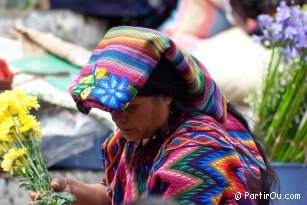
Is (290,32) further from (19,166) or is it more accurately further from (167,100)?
(19,166)

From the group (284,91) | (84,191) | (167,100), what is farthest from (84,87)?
(284,91)

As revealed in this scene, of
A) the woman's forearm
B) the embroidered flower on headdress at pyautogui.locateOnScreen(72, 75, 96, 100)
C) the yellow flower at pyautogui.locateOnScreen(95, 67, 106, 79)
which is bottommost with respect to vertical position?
the woman's forearm

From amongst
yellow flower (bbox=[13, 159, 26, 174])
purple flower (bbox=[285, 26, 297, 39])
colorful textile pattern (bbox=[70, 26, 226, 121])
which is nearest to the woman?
colorful textile pattern (bbox=[70, 26, 226, 121])

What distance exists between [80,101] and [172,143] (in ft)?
1.04

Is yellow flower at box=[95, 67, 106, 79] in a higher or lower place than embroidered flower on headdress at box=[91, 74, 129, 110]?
higher

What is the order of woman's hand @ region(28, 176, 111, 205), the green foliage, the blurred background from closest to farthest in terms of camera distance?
the green foliage < woman's hand @ region(28, 176, 111, 205) < the blurred background

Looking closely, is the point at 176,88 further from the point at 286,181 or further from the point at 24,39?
the point at 24,39

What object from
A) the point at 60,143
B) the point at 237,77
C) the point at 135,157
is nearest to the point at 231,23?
the point at 237,77

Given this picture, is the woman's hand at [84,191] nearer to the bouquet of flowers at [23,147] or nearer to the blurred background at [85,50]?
the bouquet of flowers at [23,147]

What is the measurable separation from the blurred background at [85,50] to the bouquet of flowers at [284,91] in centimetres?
17

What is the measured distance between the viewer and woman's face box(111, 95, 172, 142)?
2.33m

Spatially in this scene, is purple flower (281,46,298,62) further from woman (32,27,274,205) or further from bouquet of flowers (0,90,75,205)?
bouquet of flowers (0,90,75,205)

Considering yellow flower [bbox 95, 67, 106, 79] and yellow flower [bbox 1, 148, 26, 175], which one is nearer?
yellow flower [bbox 95, 67, 106, 79]

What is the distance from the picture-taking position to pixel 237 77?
16.2 feet
